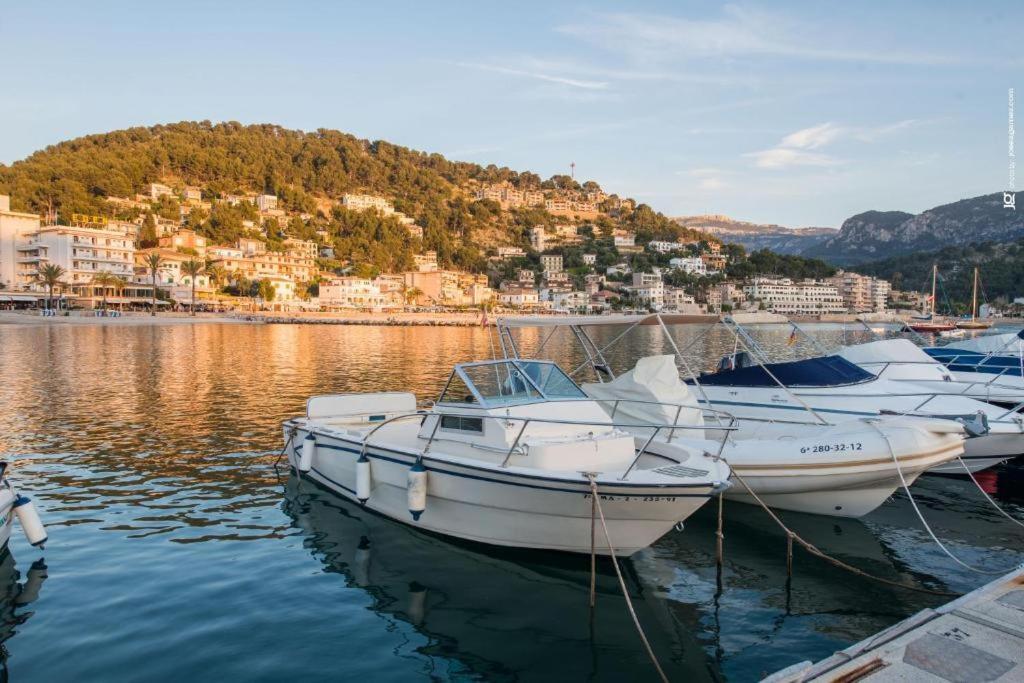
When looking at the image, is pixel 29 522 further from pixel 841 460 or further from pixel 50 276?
pixel 50 276

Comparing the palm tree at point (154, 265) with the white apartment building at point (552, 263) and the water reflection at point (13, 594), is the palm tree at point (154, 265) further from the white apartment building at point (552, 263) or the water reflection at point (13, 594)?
the white apartment building at point (552, 263)

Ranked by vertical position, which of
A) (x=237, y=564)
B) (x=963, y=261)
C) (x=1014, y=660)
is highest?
(x=963, y=261)

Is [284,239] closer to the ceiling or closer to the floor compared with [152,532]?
closer to the ceiling

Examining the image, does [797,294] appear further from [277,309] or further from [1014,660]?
[1014,660]

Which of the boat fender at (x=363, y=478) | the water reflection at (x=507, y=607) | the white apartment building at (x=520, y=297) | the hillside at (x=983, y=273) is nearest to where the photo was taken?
the water reflection at (x=507, y=607)

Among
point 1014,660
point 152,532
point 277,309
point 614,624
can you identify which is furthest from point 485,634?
point 277,309

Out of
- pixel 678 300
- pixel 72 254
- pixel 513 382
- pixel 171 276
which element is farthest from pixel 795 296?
pixel 513 382

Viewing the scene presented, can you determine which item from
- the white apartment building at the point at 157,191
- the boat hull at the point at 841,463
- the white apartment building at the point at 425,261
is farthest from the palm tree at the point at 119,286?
the boat hull at the point at 841,463

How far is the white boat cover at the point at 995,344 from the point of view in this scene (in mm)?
23594

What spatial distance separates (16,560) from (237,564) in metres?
3.20

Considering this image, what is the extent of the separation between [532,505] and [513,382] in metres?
2.60

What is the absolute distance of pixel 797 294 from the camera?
575ft

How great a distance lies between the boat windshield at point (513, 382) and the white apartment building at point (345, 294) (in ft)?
404

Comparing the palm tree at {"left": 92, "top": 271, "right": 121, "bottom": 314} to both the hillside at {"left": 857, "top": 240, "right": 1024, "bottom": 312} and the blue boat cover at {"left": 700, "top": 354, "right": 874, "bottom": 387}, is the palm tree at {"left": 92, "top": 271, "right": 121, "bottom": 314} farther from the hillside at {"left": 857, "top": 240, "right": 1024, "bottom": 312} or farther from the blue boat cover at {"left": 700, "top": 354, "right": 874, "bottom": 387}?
the hillside at {"left": 857, "top": 240, "right": 1024, "bottom": 312}
